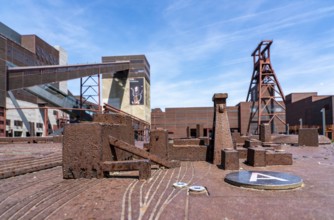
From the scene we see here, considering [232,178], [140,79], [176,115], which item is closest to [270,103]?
[176,115]

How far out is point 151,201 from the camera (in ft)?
13.2

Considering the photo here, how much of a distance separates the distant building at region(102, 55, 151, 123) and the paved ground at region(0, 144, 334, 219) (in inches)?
2024

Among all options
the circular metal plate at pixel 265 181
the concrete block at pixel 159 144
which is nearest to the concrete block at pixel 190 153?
the concrete block at pixel 159 144

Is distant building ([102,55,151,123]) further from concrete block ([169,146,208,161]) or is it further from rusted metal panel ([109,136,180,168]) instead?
rusted metal panel ([109,136,180,168])

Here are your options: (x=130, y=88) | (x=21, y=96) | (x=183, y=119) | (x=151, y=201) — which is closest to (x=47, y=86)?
(x=21, y=96)

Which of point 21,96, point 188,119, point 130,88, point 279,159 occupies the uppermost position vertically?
point 130,88

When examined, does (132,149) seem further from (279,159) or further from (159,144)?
(279,159)

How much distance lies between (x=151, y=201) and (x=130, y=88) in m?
53.9

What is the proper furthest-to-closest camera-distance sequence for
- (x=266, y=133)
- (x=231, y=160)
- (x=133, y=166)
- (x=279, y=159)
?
1. (x=266, y=133)
2. (x=279, y=159)
3. (x=231, y=160)
4. (x=133, y=166)

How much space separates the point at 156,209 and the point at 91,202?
101cm

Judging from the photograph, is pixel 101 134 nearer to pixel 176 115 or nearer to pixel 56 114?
pixel 56 114

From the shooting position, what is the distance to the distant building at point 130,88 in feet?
186

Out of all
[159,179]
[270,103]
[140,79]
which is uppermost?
[140,79]

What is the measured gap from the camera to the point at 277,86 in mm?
53188
